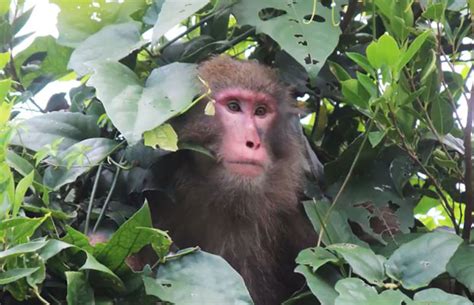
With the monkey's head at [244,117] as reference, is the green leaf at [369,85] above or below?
above

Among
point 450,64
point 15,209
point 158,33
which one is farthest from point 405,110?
point 15,209

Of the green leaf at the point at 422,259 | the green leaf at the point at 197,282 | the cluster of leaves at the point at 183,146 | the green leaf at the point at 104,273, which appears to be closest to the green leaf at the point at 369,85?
the cluster of leaves at the point at 183,146

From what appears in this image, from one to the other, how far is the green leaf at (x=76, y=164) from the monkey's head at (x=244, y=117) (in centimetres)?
62

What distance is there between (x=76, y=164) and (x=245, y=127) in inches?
33.4

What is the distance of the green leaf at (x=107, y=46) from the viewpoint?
9.52 feet

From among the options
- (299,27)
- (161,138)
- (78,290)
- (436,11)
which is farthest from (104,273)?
(436,11)

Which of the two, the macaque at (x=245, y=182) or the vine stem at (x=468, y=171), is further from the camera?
the macaque at (x=245, y=182)

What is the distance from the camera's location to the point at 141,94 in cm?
277

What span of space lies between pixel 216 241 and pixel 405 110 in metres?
1.09

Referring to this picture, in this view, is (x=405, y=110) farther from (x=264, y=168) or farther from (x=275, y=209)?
(x=275, y=209)

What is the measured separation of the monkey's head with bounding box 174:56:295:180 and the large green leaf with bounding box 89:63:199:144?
1.73ft

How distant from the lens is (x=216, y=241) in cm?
356

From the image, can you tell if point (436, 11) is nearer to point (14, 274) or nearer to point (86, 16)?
point (86, 16)

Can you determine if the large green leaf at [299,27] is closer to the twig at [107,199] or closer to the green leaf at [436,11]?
the green leaf at [436,11]
